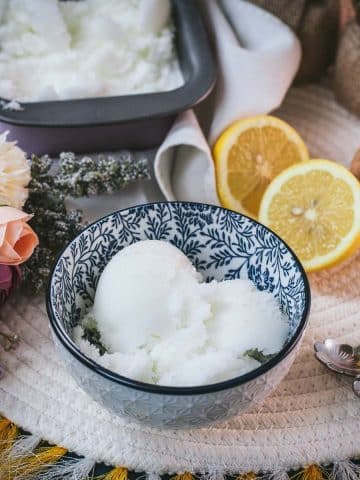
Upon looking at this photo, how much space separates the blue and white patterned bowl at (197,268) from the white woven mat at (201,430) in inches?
3.0

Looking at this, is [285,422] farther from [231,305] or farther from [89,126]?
[89,126]

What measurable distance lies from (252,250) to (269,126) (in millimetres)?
370

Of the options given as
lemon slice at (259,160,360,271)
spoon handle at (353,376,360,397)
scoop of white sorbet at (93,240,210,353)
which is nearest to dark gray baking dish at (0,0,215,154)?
lemon slice at (259,160,360,271)

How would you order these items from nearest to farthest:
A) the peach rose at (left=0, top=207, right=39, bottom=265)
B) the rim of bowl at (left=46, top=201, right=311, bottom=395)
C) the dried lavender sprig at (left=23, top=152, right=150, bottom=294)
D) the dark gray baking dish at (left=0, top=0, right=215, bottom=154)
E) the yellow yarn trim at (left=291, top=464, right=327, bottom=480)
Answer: the rim of bowl at (left=46, top=201, right=311, bottom=395) < the yellow yarn trim at (left=291, top=464, right=327, bottom=480) < the peach rose at (left=0, top=207, right=39, bottom=265) < the dried lavender sprig at (left=23, top=152, right=150, bottom=294) < the dark gray baking dish at (left=0, top=0, right=215, bottom=154)

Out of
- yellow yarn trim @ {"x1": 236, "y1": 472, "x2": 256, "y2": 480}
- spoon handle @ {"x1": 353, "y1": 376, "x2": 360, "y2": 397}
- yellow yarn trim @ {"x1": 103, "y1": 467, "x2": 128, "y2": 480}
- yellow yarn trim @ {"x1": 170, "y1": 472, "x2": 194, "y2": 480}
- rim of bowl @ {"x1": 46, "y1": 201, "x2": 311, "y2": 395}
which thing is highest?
rim of bowl @ {"x1": 46, "y1": 201, "x2": 311, "y2": 395}

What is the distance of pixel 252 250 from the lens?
3.23 feet

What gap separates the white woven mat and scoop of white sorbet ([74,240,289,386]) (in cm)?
10

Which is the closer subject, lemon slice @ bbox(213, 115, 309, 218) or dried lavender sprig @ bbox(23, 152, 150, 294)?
dried lavender sprig @ bbox(23, 152, 150, 294)

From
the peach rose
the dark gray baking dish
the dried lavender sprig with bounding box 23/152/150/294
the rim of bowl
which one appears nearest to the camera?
the rim of bowl

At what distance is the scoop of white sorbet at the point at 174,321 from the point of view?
82 cm

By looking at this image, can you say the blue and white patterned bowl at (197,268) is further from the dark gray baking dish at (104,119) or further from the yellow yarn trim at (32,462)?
the dark gray baking dish at (104,119)

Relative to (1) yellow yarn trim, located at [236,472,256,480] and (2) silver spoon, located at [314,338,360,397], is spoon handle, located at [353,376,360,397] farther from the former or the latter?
(1) yellow yarn trim, located at [236,472,256,480]

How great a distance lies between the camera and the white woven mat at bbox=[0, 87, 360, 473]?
2.81ft

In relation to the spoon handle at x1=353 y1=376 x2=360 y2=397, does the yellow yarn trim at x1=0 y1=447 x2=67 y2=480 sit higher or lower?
higher
